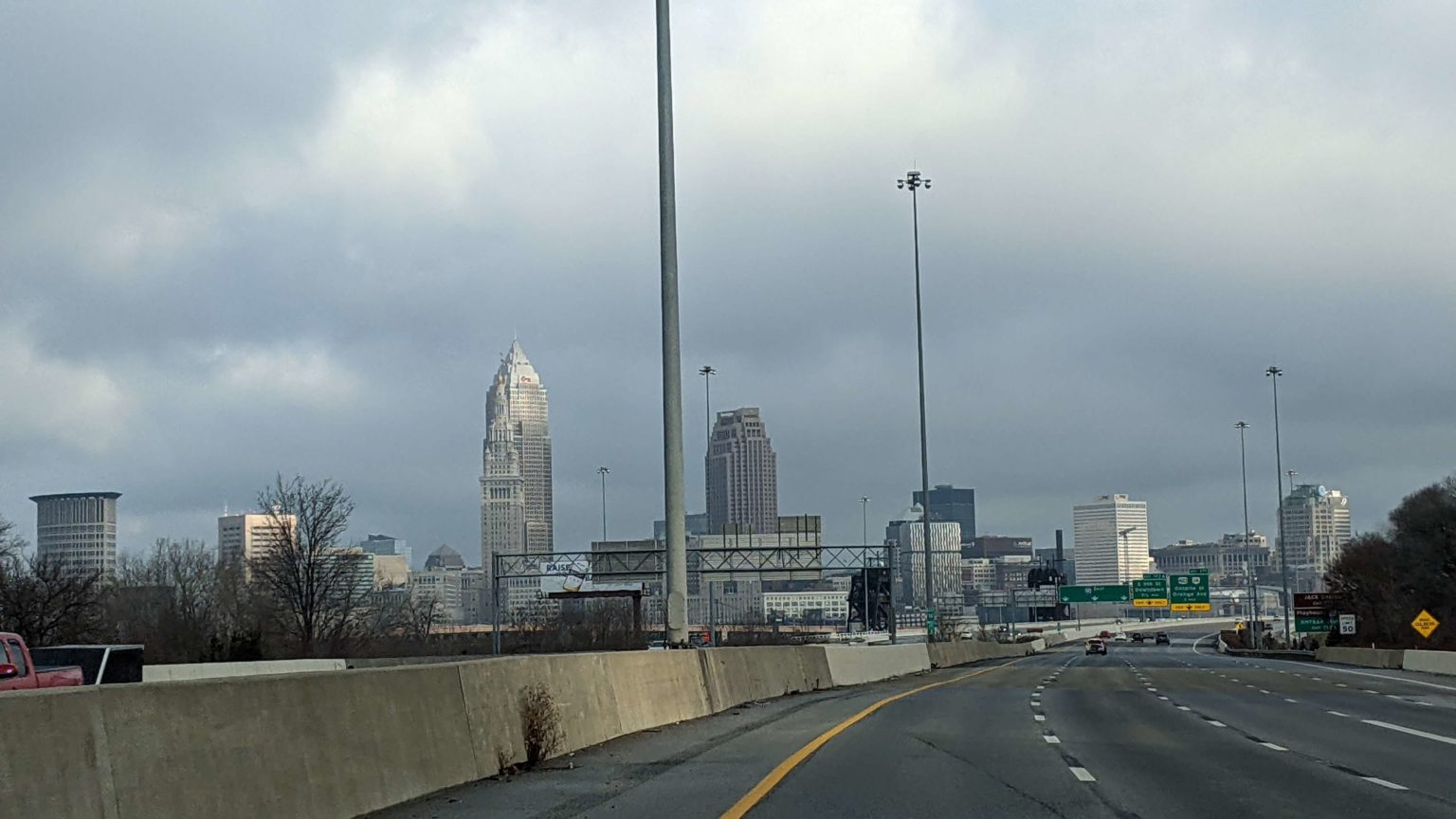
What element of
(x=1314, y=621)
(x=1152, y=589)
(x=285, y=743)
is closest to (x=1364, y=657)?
(x=1314, y=621)

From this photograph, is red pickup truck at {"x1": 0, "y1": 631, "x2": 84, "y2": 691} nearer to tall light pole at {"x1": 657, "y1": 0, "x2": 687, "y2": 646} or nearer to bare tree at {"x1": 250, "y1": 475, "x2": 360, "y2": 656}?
tall light pole at {"x1": 657, "y1": 0, "x2": 687, "y2": 646}

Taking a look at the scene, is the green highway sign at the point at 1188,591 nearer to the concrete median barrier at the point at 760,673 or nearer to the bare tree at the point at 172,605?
the bare tree at the point at 172,605

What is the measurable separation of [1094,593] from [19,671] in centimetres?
14381

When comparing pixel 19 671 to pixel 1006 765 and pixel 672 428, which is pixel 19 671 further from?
pixel 1006 765

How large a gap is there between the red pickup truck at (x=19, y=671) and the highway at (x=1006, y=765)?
8.07 meters

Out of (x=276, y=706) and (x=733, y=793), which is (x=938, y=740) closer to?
(x=733, y=793)

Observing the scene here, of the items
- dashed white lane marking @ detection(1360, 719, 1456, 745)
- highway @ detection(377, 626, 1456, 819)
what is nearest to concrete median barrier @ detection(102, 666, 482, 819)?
highway @ detection(377, 626, 1456, 819)

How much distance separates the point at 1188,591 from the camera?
146 meters

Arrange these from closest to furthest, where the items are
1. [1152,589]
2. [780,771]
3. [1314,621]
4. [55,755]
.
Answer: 1. [55,755]
2. [780,771]
3. [1314,621]
4. [1152,589]

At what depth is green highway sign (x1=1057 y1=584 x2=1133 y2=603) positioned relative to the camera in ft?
515

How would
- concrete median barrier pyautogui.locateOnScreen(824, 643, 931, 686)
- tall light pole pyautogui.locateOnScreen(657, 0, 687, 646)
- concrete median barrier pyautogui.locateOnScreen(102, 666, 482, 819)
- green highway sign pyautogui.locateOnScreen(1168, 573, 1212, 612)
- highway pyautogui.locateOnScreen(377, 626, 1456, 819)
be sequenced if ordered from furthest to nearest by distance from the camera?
1. green highway sign pyautogui.locateOnScreen(1168, 573, 1212, 612)
2. concrete median barrier pyautogui.locateOnScreen(824, 643, 931, 686)
3. tall light pole pyautogui.locateOnScreen(657, 0, 687, 646)
4. highway pyautogui.locateOnScreen(377, 626, 1456, 819)
5. concrete median barrier pyautogui.locateOnScreen(102, 666, 482, 819)

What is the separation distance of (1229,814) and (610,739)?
882 centimetres

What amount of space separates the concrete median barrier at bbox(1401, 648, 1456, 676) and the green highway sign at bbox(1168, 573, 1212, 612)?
8567 cm

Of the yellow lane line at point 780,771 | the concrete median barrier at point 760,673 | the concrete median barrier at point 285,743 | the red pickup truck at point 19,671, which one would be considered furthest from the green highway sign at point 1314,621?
the concrete median barrier at point 285,743
